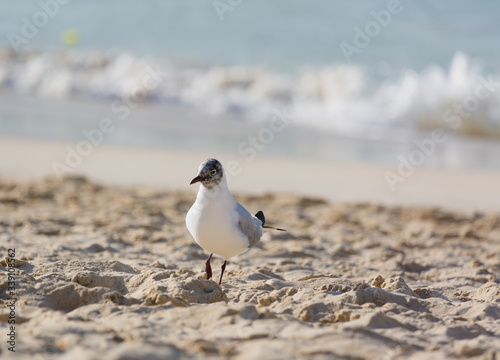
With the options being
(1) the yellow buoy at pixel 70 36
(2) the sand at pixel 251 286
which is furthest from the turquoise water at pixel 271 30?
(2) the sand at pixel 251 286

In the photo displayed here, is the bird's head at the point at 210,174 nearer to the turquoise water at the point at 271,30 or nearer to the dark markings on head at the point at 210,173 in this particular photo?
the dark markings on head at the point at 210,173

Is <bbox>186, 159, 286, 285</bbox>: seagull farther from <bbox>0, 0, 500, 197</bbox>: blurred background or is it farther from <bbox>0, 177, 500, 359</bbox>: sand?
<bbox>0, 0, 500, 197</bbox>: blurred background

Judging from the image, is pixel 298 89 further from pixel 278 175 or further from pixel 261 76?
pixel 278 175

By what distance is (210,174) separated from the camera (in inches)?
133

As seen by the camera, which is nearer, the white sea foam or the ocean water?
the white sea foam

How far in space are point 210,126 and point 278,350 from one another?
9.65 m

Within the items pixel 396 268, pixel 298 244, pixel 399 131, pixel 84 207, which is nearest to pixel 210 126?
pixel 399 131

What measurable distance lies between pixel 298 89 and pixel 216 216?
40.6 feet

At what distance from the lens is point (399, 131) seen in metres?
12.6

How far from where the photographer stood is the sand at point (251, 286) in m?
2.64

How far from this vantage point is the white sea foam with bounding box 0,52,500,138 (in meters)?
13.1

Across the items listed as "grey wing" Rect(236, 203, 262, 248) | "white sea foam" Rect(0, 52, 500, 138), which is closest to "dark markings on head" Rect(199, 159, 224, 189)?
"grey wing" Rect(236, 203, 262, 248)

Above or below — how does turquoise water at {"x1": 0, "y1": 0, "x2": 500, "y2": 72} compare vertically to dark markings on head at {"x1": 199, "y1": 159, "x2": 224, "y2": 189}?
above

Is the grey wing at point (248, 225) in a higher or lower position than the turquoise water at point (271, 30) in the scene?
lower
